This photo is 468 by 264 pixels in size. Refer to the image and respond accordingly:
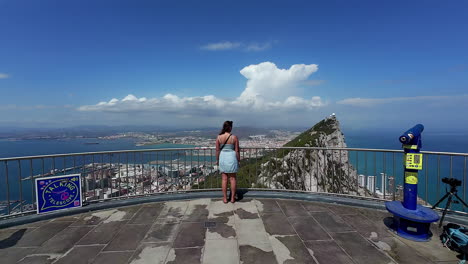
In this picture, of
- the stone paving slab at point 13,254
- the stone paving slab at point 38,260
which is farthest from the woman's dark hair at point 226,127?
the stone paving slab at point 13,254

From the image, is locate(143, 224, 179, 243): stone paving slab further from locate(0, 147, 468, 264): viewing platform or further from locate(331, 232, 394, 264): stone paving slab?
locate(331, 232, 394, 264): stone paving slab

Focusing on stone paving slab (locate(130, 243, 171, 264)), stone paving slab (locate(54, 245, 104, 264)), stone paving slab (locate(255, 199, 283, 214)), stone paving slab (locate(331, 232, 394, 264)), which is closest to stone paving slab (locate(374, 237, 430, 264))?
stone paving slab (locate(331, 232, 394, 264))

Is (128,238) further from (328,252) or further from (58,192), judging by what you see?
(328,252)

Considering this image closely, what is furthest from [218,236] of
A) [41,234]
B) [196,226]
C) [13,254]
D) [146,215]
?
[41,234]

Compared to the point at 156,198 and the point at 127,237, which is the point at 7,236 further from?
the point at 156,198

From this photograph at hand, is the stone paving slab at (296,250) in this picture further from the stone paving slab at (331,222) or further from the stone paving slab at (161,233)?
the stone paving slab at (161,233)
